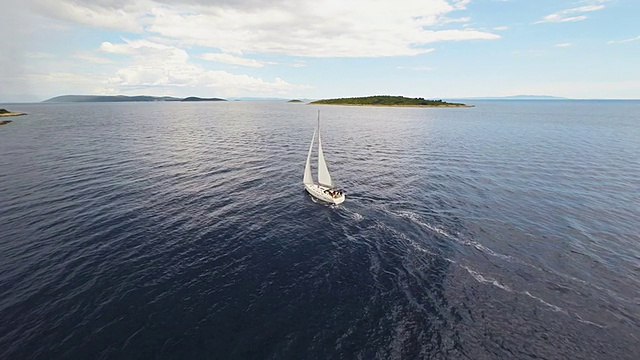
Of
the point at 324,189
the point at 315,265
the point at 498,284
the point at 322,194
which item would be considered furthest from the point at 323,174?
the point at 498,284

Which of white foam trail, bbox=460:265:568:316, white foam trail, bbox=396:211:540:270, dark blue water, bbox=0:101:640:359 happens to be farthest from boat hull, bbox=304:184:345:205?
white foam trail, bbox=460:265:568:316

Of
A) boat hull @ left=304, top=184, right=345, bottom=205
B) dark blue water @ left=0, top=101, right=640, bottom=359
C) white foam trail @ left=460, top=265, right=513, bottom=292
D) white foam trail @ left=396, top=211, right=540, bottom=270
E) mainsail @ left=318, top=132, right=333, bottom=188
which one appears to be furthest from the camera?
mainsail @ left=318, top=132, right=333, bottom=188

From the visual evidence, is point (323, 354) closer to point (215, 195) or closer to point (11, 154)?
point (215, 195)

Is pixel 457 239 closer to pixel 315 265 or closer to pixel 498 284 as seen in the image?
pixel 498 284

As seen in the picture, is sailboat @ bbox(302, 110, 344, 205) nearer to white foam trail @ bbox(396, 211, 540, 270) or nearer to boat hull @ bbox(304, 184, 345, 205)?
boat hull @ bbox(304, 184, 345, 205)

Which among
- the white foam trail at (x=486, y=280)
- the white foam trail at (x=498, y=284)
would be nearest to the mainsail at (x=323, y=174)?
the white foam trail at (x=498, y=284)

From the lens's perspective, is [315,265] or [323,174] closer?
A: [315,265]
